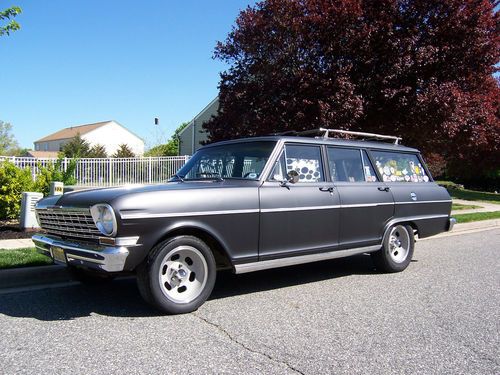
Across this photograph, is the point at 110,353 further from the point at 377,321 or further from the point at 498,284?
the point at 498,284

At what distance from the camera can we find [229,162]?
19.2 ft

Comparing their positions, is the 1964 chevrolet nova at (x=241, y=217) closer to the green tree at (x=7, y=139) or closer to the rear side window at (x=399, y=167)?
the rear side window at (x=399, y=167)

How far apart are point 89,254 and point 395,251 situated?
14.7 ft

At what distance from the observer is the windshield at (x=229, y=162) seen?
219 inches

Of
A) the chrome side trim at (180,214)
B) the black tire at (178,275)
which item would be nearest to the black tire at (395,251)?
the chrome side trim at (180,214)

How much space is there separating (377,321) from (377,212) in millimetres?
2216

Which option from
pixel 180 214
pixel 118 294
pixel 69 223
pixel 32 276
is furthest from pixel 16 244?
pixel 180 214

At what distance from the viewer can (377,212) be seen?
654 cm

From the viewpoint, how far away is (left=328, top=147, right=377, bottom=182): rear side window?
6.25 m

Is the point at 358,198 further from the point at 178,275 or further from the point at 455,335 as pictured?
the point at 178,275

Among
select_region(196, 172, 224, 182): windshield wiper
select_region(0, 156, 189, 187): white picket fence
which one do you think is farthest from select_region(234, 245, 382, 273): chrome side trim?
select_region(0, 156, 189, 187): white picket fence

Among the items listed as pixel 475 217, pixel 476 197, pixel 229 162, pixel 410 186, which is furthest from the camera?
pixel 476 197

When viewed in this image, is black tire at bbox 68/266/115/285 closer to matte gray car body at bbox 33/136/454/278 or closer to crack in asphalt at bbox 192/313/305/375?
matte gray car body at bbox 33/136/454/278

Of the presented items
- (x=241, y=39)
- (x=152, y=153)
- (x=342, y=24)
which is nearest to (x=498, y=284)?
(x=342, y=24)
